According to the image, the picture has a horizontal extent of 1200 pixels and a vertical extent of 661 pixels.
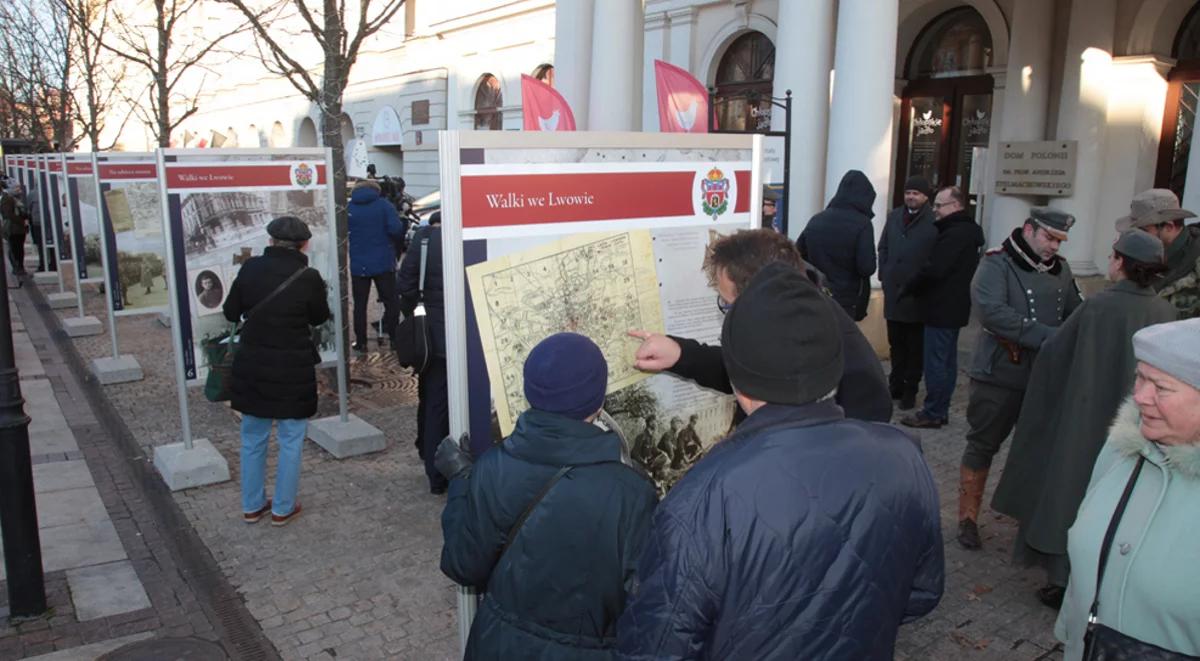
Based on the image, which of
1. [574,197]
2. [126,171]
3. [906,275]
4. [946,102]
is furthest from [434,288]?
[946,102]

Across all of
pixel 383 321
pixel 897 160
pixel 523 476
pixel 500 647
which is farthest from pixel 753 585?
pixel 897 160

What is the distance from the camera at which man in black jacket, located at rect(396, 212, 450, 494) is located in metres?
5.41

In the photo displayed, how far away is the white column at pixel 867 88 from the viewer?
913 centimetres

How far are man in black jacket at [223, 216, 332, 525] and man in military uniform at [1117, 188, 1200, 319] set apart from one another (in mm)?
4963

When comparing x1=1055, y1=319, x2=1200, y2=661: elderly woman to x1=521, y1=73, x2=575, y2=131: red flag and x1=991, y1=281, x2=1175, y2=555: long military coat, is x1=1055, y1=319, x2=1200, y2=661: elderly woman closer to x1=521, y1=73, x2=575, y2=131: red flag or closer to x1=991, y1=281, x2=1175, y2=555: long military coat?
x1=991, y1=281, x2=1175, y2=555: long military coat

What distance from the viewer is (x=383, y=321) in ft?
33.8

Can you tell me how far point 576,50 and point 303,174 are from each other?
743cm

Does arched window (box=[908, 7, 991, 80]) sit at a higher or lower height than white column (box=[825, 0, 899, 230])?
higher

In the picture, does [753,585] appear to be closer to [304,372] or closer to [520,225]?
[520,225]

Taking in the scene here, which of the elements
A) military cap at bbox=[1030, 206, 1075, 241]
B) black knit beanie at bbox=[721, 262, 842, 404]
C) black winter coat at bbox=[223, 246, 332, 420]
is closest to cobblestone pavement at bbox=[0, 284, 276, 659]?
black winter coat at bbox=[223, 246, 332, 420]

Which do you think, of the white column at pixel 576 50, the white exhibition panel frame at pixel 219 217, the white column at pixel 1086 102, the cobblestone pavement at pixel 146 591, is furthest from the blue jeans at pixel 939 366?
the white column at pixel 576 50

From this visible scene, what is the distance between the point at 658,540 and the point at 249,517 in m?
4.45

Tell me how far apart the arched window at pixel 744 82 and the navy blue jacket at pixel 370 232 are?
324 inches

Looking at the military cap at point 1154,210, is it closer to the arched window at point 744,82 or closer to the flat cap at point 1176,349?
the flat cap at point 1176,349
